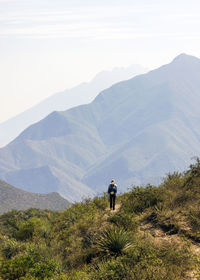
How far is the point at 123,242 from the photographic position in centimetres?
1188

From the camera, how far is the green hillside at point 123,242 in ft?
33.7

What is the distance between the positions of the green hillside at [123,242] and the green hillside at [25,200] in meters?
135

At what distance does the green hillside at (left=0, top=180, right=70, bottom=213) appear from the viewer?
498 ft

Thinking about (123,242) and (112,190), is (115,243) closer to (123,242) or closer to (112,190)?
(123,242)

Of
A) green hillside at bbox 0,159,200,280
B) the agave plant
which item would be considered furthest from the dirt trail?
the agave plant

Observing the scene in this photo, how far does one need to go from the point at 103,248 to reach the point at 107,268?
6.93ft

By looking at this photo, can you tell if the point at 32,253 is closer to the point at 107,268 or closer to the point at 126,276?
the point at 107,268

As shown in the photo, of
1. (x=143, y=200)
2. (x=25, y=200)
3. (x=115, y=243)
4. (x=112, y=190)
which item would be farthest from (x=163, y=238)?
(x=25, y=200)

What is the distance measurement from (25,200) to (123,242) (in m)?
157

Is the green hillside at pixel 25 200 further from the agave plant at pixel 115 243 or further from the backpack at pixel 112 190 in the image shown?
the agave plant at pixel 115 243

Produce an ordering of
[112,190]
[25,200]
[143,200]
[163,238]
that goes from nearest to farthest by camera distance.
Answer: [163,238]
[143,200]
[112,190]
[25,200]

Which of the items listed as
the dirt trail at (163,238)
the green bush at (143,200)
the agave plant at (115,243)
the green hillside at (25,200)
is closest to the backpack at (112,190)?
the green bush at (143,200)

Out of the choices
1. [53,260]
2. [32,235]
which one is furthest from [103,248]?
[32,235]

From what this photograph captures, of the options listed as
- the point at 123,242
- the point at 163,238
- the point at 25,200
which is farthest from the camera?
the point at 25,200
